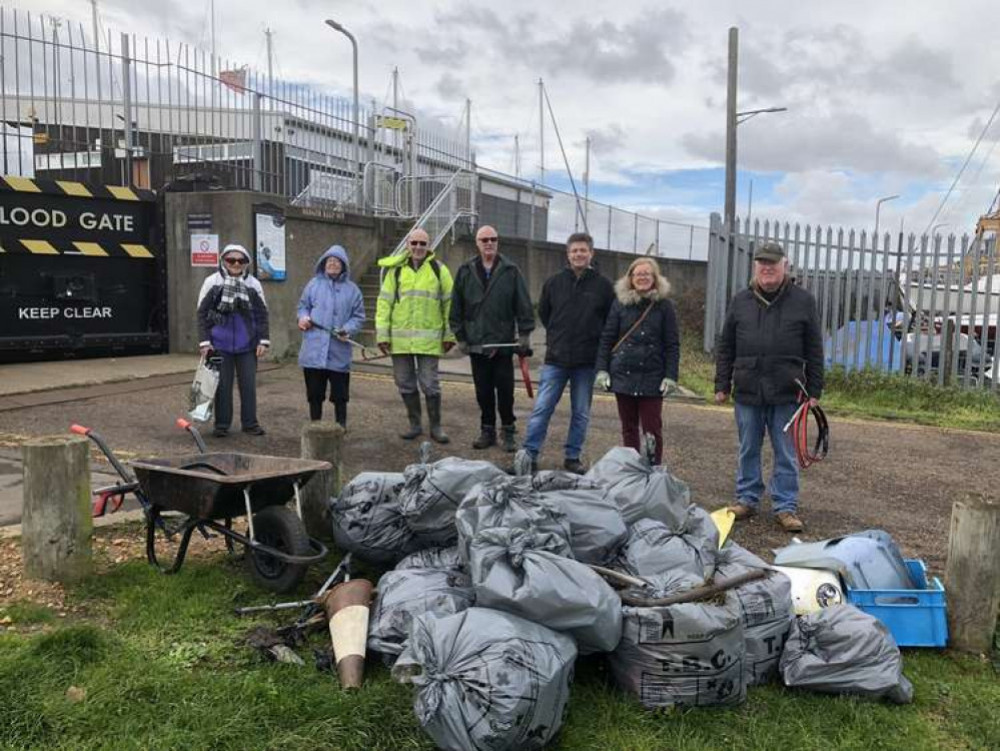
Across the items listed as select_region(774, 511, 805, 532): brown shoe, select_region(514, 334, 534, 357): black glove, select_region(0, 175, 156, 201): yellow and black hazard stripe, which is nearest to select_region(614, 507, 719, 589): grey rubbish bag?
select_region(774, 511, 805, 532): brown shoe

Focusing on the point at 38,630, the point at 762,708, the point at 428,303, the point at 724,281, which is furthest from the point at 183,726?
the point at 724,281

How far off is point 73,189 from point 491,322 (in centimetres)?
A: 679

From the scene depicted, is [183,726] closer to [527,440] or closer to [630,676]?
[630,676]

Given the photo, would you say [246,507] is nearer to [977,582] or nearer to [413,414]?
[977,582]

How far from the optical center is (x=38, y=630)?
3.54 meters

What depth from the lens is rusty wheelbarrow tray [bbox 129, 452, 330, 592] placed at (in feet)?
12.4

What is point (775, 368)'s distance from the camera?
5.36m

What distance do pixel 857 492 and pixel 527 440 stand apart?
2473 millimetres

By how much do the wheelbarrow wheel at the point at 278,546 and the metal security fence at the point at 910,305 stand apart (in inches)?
380

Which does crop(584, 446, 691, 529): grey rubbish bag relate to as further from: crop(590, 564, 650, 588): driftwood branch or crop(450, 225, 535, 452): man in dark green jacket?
crop(450, 225, 535, 452): man in dark green jacket

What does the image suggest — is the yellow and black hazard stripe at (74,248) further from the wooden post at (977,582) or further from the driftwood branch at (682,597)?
the wooden post at (977,582)

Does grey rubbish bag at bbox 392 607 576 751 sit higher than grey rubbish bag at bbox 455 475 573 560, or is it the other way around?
grey rubbish bag at bbox 455 475 573 560

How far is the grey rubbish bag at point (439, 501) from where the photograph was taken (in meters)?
3.97

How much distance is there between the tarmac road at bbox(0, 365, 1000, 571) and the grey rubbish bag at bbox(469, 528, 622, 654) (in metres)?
2.14
